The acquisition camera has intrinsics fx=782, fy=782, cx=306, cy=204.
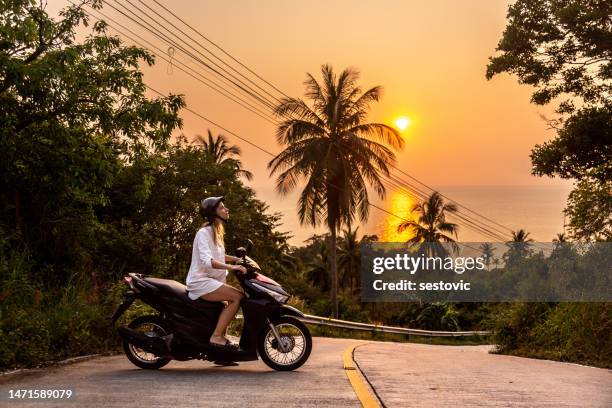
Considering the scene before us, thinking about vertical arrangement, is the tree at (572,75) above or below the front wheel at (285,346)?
above

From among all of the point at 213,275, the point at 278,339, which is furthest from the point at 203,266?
the point at 278,339

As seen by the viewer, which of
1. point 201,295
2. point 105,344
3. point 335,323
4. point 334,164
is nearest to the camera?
point 201,295

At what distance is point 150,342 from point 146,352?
24 centimetres

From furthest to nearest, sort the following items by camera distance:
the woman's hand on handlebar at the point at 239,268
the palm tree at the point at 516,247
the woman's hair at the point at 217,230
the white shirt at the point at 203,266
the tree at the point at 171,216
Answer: the palm tree at the point at 516,247 < the tree at the point at 171,216 < the woman's hair at the point at 217,230 < the white shirt at the point at 203,266 < the woman's hand on handlebar at the point at 239,268

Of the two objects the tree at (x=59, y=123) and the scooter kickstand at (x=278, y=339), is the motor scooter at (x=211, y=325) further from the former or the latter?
the tree at (x=59, y=123)

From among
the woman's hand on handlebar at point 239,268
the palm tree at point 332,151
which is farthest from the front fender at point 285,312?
the palm tree at point 332,151

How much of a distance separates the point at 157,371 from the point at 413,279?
68.5 metres

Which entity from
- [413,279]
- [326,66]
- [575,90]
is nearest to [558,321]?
[575,90]

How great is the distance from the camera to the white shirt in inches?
336

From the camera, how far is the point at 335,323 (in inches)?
1460

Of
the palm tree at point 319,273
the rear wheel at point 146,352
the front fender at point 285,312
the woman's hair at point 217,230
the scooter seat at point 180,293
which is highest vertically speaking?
the palm tree at point 319,273

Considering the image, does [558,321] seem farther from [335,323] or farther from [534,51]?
[335,323]

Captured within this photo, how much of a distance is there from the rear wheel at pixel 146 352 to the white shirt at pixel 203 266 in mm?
500

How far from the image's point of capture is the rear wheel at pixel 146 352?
872 cm
